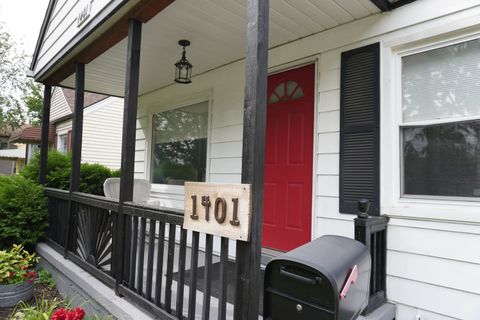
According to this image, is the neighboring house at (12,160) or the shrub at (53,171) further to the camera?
the neighboring house at (12,160)

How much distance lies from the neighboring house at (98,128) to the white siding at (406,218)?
899 cm

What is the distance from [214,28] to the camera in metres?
3.09

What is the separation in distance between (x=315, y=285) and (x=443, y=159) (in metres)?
1.53

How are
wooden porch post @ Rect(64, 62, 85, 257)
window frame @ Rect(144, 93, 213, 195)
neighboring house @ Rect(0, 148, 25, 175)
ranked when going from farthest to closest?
neighboring house @ Rect(0, 148, 25, 175), window frame @ Rect(144, 93, 213, 195), wooden porch post @ Rect(64, 62, 85, 257)

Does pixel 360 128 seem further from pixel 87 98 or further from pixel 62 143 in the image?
pixel 62 143

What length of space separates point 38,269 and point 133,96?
9.26ft

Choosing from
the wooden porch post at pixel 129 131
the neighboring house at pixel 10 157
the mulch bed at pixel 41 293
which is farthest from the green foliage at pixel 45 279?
the neighboring house at pixel 10 157

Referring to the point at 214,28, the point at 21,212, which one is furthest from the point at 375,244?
the point at 21,212

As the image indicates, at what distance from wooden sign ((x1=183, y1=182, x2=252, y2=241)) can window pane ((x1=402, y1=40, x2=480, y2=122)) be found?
1.63 metres

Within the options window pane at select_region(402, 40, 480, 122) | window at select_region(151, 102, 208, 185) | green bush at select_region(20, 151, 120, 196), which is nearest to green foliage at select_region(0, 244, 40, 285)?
green bush at select_region(20, 151, 120, 196)

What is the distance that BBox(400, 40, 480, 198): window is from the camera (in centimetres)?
218

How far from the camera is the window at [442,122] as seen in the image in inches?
85.7

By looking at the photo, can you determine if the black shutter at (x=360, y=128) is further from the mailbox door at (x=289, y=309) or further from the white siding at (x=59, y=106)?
the white siding at (x=59, y=106)

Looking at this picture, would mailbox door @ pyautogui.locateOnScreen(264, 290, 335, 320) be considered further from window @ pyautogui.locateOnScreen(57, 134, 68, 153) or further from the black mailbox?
window @ pyautogui.locateOnScreen(57, 134, 68, 153)
